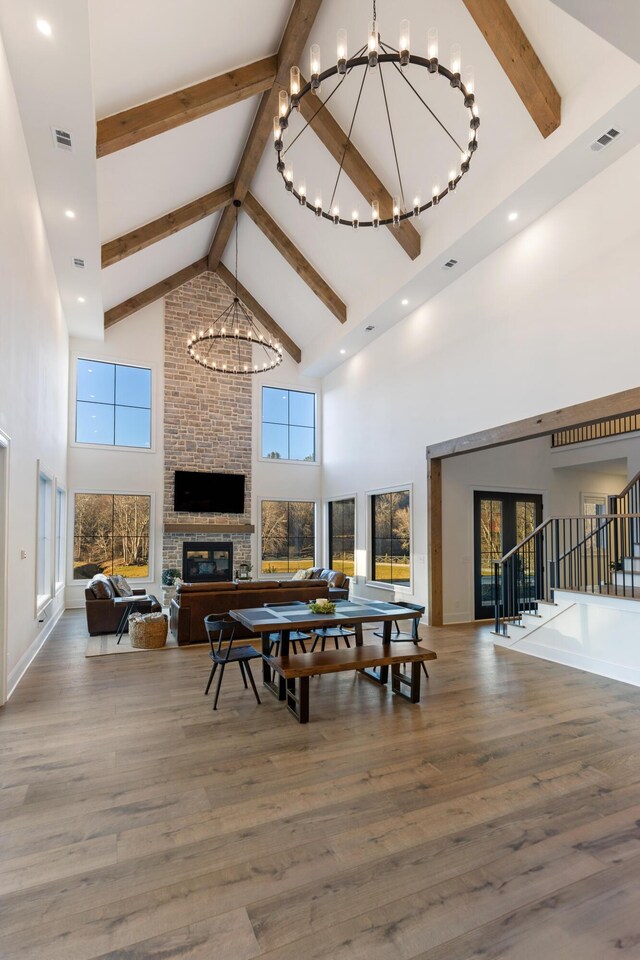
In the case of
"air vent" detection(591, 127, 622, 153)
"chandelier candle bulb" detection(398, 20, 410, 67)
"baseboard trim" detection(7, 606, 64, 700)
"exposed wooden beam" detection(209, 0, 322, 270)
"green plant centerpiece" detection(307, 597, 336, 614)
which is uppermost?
"exposed wooden beam" detection(209, 0, 322, 270)

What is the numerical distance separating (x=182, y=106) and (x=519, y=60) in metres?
3.72

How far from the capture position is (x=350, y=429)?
11031mm

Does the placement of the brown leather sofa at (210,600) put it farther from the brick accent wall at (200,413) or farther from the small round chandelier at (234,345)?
the small round chandelier at (234,345)

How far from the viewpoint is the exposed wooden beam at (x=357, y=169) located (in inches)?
279

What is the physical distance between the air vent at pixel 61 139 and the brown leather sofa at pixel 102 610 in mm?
5276

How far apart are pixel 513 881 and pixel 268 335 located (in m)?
11.7

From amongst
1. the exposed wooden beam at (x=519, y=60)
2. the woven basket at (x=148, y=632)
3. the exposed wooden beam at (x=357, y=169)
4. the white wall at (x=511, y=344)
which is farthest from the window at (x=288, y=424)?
the exposed wooden beam at (x=519, y=60)

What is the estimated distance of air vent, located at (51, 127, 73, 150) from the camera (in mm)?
4766

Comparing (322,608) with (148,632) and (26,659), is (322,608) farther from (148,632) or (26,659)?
(26,659)

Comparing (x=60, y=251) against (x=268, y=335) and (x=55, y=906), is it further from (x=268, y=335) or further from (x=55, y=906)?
(x=55, y=906)

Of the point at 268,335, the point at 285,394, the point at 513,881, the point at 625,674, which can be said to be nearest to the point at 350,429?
the point at 285,394

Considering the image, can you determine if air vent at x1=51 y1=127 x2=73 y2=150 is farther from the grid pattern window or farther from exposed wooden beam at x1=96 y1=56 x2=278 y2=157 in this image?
the grid pattern window

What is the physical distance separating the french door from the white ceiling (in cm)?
373

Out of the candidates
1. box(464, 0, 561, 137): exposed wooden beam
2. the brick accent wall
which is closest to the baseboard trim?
the brick accent wall
